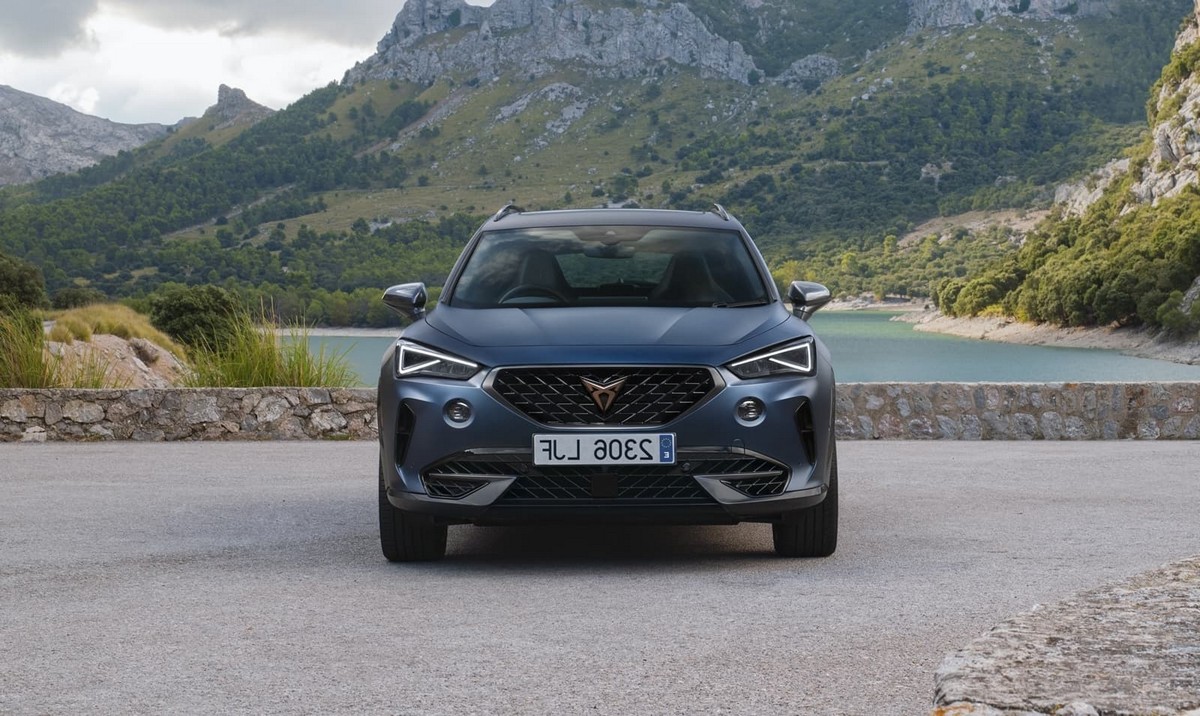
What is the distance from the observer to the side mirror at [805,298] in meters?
6.43

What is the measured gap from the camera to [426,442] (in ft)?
18.0

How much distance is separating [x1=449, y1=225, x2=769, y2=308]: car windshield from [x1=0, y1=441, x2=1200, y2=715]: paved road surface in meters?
1.22

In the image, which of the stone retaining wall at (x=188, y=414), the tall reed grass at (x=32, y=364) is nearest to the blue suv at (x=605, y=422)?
the stone retaining wall at (x=188, y=414)

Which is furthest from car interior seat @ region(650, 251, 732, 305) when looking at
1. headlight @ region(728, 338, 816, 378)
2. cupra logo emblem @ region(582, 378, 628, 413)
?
cupra logo emblem @ region(582, 378, 628, 413)

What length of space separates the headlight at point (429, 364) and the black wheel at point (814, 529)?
Result: 5.08 feet

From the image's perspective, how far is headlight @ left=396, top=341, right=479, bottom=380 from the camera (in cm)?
552

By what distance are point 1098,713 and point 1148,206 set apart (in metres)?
111

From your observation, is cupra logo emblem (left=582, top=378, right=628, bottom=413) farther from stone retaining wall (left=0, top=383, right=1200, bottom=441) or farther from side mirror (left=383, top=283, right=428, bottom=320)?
stone retaining wall (left=0, top=383, right=1200, bottom=441)

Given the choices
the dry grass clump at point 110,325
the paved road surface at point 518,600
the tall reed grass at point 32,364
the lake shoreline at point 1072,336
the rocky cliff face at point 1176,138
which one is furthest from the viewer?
the rocky cliff face at point 1176,138

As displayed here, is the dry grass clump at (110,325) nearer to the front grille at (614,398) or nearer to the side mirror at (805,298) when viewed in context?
the side mirror at (805,298)

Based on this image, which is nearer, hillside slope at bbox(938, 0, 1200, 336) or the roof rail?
the roof rail

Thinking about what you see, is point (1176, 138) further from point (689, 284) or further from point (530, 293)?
point (530, 293)

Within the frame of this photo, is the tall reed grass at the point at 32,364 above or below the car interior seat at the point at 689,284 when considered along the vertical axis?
below

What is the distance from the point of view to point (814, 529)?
19.5 ft
